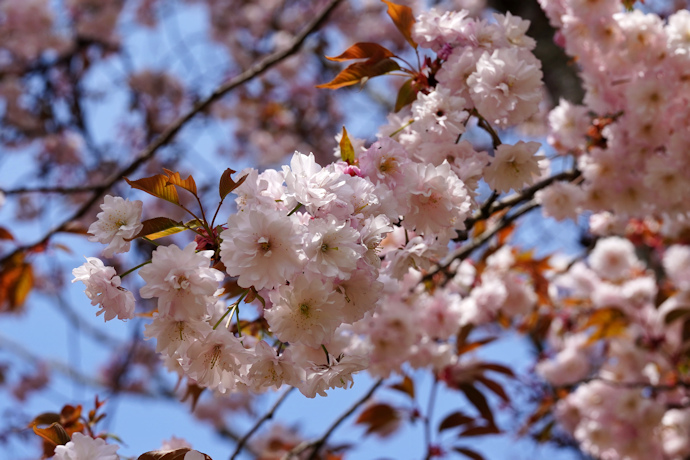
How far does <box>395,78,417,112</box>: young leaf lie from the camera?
1.12 m

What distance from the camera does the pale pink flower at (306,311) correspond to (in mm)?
749

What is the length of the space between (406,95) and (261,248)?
1.78ft

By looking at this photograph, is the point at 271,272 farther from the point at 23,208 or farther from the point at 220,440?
the point at 220,440

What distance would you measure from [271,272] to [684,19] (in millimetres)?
1242

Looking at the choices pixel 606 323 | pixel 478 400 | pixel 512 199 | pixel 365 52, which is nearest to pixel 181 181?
pixel 365 52

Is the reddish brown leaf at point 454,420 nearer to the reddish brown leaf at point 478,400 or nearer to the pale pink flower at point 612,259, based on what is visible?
the reddish brown leaf at point 478,400

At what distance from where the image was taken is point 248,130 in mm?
5379

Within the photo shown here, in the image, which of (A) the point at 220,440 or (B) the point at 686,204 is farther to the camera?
(A) the point at 220,440

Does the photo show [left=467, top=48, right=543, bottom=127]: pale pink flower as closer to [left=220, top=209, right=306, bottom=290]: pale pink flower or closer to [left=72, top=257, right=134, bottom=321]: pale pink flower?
[left=220, top=209, right=306, bottom=290]: pale pink flower

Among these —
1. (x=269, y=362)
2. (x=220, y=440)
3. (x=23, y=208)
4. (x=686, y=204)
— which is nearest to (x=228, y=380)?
(x=269, y=362)

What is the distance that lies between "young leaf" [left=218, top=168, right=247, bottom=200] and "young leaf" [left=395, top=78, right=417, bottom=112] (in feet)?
1.45

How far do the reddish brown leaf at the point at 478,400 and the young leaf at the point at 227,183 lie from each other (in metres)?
1.41

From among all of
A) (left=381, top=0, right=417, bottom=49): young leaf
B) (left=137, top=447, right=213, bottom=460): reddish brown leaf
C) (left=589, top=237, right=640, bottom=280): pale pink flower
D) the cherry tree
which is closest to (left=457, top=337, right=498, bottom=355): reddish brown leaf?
the cherry tree

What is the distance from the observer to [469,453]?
6.37ft
